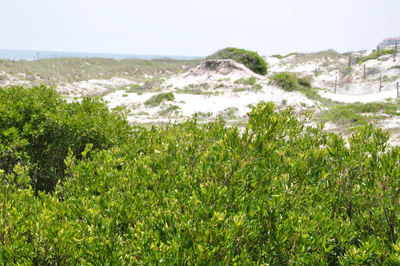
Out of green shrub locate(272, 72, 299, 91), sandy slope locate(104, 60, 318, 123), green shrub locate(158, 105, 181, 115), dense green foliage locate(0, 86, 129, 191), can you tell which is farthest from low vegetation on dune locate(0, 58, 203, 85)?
dense green foliage locate(0, 86, 129, 191)

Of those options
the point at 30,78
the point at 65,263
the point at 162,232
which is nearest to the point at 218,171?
the point at 162,232

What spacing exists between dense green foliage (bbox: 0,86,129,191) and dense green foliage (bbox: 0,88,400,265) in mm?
2336

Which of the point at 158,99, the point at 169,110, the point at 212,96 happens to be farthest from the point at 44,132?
the point at 212,96

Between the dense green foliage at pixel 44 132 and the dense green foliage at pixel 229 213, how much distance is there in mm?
2336

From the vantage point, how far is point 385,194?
8.71 ft

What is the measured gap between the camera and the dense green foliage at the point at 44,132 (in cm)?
511

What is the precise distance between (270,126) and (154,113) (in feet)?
62.8

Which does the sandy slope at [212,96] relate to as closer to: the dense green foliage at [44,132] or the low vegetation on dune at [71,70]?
the low vegetation on dune at [71,70]

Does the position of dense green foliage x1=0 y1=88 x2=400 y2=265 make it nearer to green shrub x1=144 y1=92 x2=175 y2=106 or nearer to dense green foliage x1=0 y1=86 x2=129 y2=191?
dense green foliage x1=0 y1=86 x2=129 y2=191

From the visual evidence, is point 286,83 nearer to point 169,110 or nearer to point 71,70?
point 169,110

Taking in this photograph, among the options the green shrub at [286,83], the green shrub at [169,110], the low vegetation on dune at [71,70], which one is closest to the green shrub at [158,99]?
the green shrub at [169,110]

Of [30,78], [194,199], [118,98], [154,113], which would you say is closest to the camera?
[194,199]

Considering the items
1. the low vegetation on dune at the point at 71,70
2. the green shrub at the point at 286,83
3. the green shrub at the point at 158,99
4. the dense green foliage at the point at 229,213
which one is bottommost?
the dense green foliage at the point at 229,213

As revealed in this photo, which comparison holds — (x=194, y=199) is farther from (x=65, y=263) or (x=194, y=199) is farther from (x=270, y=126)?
(x=65, y=263)
